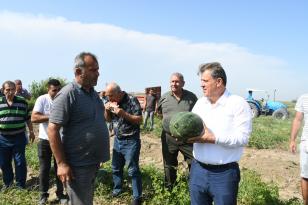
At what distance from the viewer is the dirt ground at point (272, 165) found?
24.3 ft

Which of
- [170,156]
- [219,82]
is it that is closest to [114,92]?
[170,156]

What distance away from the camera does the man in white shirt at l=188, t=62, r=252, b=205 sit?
3525 mm

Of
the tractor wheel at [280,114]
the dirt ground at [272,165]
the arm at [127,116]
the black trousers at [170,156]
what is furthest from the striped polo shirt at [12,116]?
the tractor wheel at [280,114]

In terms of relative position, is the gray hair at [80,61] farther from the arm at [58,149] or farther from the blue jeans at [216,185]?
the blue jeans at [216,185]

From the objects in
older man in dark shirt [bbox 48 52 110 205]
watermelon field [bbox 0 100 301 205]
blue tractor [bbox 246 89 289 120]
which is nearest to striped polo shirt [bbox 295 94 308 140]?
watermelon field [bbox 0 100 301 205]

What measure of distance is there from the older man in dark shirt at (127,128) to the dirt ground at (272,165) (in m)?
2.18

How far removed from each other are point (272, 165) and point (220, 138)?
6094 mm

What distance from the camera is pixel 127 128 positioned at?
5.95 m

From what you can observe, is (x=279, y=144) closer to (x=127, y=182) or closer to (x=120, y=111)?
(x=127, y=182)

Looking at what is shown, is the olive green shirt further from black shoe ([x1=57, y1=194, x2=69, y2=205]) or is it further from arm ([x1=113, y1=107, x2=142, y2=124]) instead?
black shoe ([x1=57, y1=194, x2=69, y2=205])

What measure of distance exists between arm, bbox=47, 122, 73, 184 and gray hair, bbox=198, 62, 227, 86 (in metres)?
1.47

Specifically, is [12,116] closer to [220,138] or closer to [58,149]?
[58,149]

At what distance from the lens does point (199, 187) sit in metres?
3.71

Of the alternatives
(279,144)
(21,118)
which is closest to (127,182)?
(21,118)
